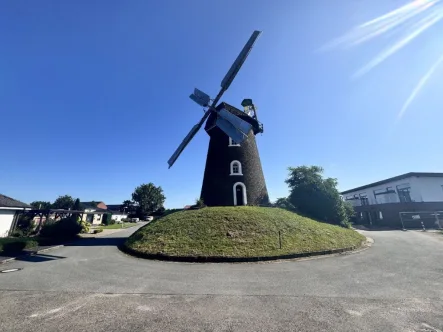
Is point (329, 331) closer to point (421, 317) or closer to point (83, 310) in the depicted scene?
point (421, 317)

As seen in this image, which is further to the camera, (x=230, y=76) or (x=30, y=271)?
(x=230, y=76)

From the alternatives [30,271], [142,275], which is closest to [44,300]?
[142,275]

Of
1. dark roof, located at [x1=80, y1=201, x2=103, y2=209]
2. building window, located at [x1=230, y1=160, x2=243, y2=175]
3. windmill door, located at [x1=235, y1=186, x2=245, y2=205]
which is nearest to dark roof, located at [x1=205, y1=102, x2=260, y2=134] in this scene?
building window, located at [x1=230, y1=160, x2=243, y2=175]

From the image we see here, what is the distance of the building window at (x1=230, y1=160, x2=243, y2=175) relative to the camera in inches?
945

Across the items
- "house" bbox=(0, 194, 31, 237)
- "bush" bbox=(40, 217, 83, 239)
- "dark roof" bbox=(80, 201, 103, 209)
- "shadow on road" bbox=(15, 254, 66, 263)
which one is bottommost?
"shadow on road" bbox=(15, 254, 66, 263)

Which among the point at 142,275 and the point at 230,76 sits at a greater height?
the point at 230,76

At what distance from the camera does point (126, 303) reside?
6.10 meters

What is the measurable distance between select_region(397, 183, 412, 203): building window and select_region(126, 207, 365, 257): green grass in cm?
2894

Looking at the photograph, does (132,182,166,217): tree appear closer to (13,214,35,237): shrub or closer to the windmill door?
(13,214,35,237): shrub

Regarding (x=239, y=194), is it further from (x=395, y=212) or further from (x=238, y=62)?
(x=395, y=212)

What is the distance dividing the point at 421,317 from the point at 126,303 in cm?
789

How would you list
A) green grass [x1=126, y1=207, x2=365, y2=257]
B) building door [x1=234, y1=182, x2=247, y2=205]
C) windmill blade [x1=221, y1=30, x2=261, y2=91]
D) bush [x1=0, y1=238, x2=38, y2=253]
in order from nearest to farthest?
green grass [x1=126, y1=207, x2=365, y2=257]
bush [x1=0, y1=238, x2=38, y2=253]
windmill blade [x1=221, y1=30, x2=261, y2=91]
building door [x1=234, y1=182, x2=247, y2=205]

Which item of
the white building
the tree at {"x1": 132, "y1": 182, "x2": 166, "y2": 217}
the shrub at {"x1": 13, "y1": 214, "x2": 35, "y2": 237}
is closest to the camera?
the shrub at {"x1": 13, "y1": 214, "x2": 35, "y2": 237}

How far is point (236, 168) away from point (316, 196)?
12.4 m
